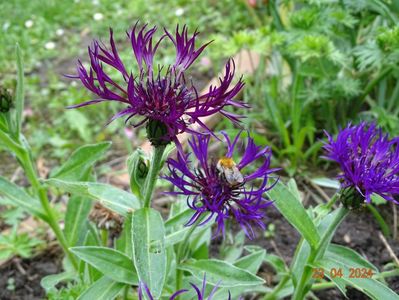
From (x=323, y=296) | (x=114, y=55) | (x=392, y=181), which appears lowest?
(x=323, y=296)

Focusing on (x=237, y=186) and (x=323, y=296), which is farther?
(x=323, y=296)

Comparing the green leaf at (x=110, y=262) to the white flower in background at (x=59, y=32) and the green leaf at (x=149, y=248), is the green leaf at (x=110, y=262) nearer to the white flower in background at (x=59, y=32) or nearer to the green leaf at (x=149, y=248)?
the green leaf at (x=149, y=248)

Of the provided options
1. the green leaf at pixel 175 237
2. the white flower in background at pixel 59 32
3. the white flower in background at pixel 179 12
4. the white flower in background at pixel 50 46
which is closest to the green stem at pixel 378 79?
the green leaf at pixel 175 237

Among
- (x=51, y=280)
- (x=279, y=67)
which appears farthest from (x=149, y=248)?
(x=279, y=67)

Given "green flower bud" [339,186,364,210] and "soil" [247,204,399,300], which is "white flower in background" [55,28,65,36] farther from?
"green flower bud" [339,186,364,210]

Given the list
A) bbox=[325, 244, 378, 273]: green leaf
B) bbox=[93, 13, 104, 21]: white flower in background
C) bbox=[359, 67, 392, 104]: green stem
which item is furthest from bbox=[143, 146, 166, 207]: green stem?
bbox=[93, 13, 104, 21]: white flower in background

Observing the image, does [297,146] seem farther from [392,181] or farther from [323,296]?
[392,181]

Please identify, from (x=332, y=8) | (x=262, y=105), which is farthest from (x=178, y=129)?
(x=262, y=105)
